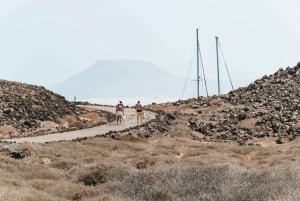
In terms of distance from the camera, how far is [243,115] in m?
49.3

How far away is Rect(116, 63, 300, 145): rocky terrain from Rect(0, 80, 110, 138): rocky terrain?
6392mm

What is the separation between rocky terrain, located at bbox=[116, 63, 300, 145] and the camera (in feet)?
136

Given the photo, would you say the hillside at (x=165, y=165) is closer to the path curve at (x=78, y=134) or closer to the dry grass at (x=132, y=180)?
the dry grass at (x=132, y=180)

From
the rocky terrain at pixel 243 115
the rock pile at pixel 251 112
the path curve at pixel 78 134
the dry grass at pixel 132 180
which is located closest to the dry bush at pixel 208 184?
the dry grass at pixel 132 180

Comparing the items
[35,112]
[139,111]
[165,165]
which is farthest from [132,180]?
[35,112]

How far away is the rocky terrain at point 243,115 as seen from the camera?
41.3 metres

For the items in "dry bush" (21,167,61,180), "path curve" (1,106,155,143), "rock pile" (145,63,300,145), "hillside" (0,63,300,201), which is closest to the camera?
"hillside" (0,63,300,201)

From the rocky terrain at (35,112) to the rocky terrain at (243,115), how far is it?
21.0 ft

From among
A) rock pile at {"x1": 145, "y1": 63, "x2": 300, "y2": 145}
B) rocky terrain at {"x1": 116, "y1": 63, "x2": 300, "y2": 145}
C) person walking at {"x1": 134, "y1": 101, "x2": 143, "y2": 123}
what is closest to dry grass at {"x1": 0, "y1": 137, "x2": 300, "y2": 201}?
rocky terrain at {"x1": 116, "y1": 63, "x2": 300, "y2": 145}

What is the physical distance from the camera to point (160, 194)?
1655 centimetres

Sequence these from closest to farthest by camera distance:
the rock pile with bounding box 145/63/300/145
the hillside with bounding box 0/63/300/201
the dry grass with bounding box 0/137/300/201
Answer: the dry grass with bounding box 0/137/300/201 → the hillside with bounding box 0/63/300/201 → the rock pile with bounding box 145/63/300/145

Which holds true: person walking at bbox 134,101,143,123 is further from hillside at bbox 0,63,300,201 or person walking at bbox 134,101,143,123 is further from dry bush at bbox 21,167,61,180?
dry bush at bbox 21,167,61,180

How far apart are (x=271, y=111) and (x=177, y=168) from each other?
3271 centimetres

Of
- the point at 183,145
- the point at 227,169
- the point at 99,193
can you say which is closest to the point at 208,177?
the point at 227,169
